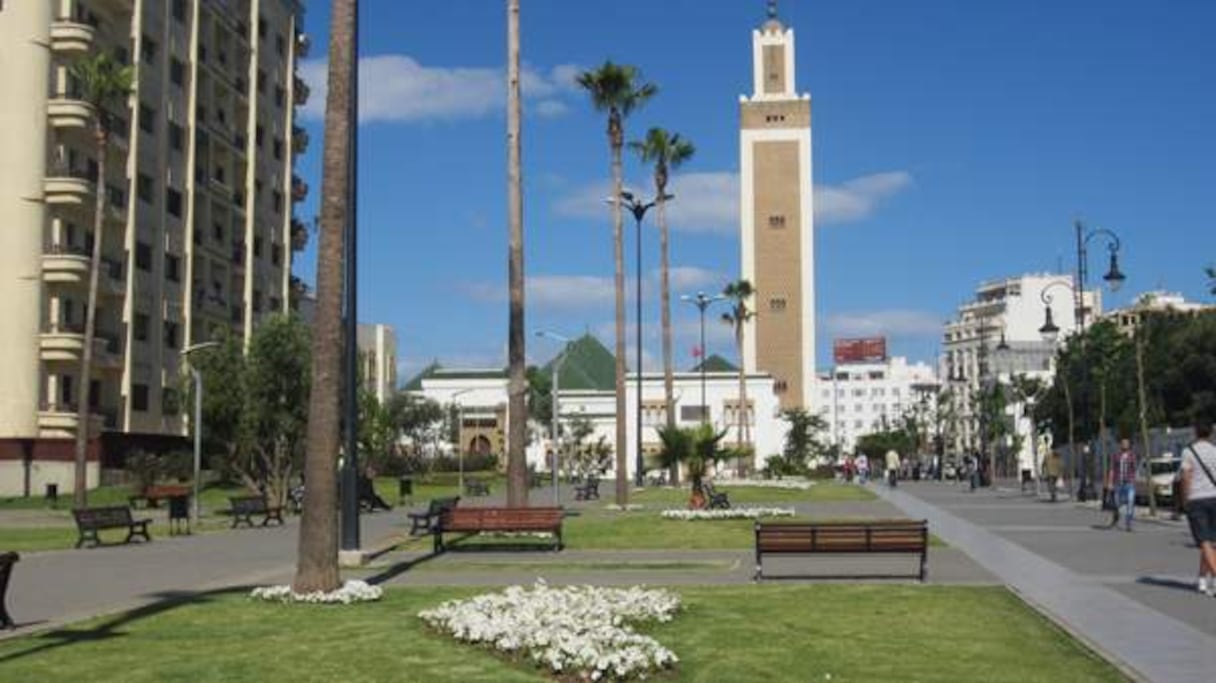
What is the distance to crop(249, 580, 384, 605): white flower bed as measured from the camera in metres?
15.7

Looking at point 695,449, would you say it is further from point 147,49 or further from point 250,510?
point 147,49

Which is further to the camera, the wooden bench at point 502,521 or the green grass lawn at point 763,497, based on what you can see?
the green grass lawn at point 763,497

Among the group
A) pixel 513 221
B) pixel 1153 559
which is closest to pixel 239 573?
pixel 513 221

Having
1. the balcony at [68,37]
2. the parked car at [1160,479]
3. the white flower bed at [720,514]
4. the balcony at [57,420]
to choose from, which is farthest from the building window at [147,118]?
the parked car at [1160,479]

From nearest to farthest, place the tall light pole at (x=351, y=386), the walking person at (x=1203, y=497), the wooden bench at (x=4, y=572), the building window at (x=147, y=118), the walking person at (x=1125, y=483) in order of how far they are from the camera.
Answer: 1. the wooden bench at (x=4, y=572)
2. the walking person at (x=1203, y=497)
3. the tall light pole at (x=351, y=386)
4. the walking person at (x=1125, y=483)
5. the building window at (x=147, y=118)

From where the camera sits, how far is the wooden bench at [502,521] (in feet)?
82.0

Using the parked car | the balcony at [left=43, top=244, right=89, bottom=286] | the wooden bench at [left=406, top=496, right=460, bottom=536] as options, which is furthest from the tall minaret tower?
the wooden bench at [left=406, top=496, right=460, bottom=536]

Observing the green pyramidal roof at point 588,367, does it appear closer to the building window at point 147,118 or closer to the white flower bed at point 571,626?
the building window at point 147,118

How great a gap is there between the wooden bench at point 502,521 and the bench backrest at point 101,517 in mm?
8024

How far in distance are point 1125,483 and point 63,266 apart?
42974 millimetres

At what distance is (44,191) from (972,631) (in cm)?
5170

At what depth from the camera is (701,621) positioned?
13602 millimetres

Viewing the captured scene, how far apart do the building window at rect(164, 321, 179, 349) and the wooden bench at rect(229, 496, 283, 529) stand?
98.7 feet

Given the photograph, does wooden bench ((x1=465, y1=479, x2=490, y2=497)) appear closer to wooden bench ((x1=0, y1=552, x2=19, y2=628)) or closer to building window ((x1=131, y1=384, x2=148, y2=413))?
building window ((x1=131, y1=384, x2=148, y2=413))
